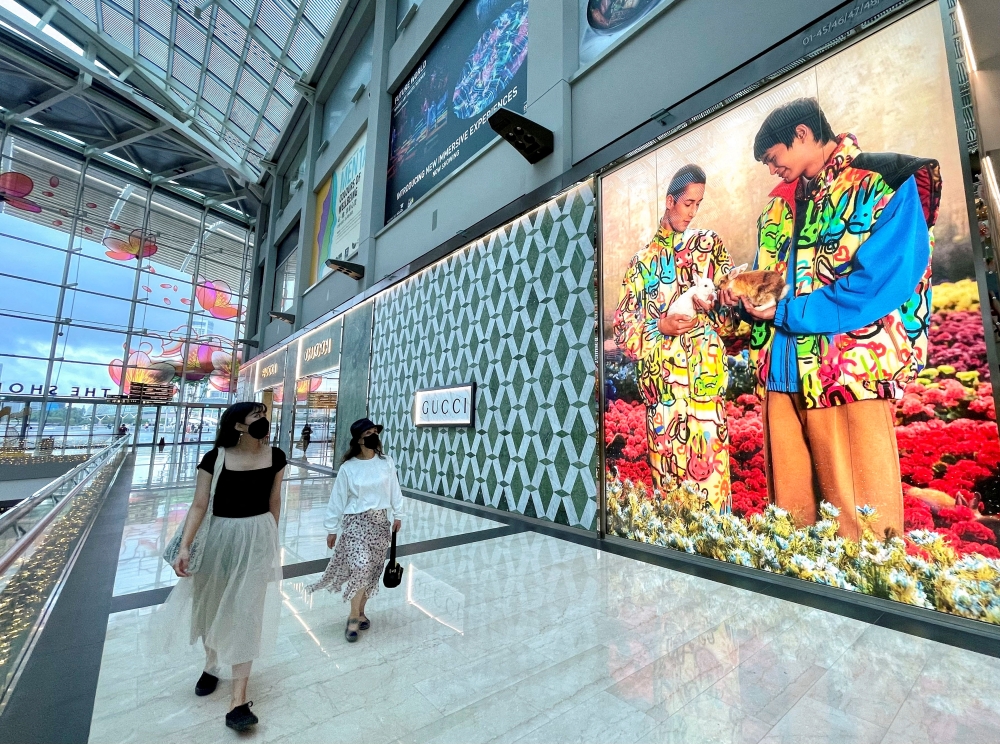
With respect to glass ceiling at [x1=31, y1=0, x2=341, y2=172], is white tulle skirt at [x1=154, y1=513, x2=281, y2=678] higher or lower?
lower

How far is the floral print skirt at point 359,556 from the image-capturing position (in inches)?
86.7

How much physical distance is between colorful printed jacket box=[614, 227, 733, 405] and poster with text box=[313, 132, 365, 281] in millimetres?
7693

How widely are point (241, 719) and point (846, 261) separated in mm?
3888

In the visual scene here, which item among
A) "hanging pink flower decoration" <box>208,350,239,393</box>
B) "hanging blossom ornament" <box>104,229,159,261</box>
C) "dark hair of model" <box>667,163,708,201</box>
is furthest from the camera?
"hanging pink flower decoration" <box>208,350,239,393</box>

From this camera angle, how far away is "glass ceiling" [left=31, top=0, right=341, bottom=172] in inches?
488

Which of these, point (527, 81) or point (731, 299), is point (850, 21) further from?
point (527, 81)

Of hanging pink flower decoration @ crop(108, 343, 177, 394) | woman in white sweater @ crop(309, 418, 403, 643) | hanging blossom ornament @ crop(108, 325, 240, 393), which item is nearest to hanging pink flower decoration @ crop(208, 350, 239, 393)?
hanging blossom ornament @ crop(108, 325, 240, 393)

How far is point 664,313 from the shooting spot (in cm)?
395

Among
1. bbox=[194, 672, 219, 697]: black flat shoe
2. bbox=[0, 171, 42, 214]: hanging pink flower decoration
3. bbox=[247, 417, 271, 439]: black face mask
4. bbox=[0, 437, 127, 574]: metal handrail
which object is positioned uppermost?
bbox=[0, 171, 42, 214]: hanging pink flower decoration

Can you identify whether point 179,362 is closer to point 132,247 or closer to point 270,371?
point 132,247

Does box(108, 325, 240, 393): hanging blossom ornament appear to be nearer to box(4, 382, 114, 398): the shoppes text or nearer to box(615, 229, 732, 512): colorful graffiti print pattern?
box(4, 382, 114, 398): the shoppes text

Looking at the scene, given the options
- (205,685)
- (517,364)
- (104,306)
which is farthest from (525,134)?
(104,306)

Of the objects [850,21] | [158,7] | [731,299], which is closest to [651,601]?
[731,299]

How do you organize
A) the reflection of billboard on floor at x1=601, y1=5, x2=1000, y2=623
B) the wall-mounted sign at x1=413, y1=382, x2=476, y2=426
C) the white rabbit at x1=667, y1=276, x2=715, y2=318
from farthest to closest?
the wall-mounted sign at x1=413, y1=382, x2=476, y2=426
the white rabbit at x1=667, y1=276, x2=715, y2=318
the reflection of billboard on floor at x1=601, y1=5, x2=1000, y2=623
